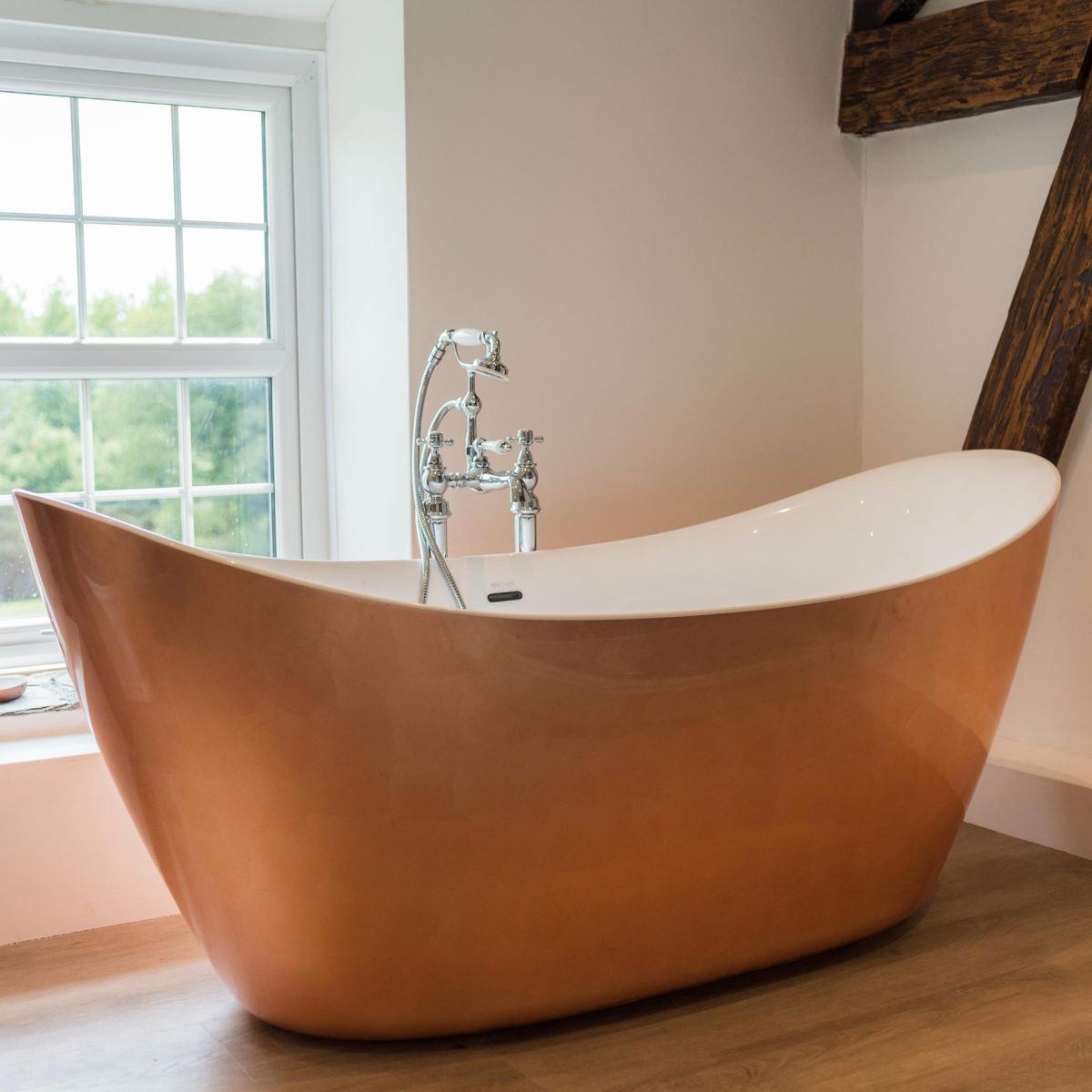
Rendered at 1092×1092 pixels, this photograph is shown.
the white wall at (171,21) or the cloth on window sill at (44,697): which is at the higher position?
the white wall at (171,21)

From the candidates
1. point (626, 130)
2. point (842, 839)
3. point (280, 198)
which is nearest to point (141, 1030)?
point (842, 839)

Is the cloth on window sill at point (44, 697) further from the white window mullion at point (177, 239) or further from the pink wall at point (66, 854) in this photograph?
the white window mullion at point (177, 239)

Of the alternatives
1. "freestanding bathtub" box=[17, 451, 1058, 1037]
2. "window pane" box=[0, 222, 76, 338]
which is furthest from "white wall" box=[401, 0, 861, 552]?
"freestanding bathtub" box=[17, 451, 1058, 1037]

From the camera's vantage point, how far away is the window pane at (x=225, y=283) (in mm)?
2869

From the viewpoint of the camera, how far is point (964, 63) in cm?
277

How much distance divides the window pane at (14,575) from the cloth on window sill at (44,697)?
173mm

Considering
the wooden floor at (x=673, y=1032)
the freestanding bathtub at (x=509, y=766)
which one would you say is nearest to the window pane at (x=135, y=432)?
the wooden floor at (x=673, y=1032)

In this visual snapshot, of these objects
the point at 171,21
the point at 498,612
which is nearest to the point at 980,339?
the point at 498,612

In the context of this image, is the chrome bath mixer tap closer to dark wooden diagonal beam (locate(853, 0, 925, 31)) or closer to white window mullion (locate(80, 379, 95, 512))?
white window mullion (locate(80, 379, 95, 512))

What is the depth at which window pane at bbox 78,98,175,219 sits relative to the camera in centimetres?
275

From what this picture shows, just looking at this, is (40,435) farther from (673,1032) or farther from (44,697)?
(673,1032)

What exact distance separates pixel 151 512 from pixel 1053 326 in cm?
196

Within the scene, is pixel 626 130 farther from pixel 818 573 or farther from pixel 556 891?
pixel 556 891

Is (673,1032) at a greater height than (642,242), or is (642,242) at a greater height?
(642,242)
